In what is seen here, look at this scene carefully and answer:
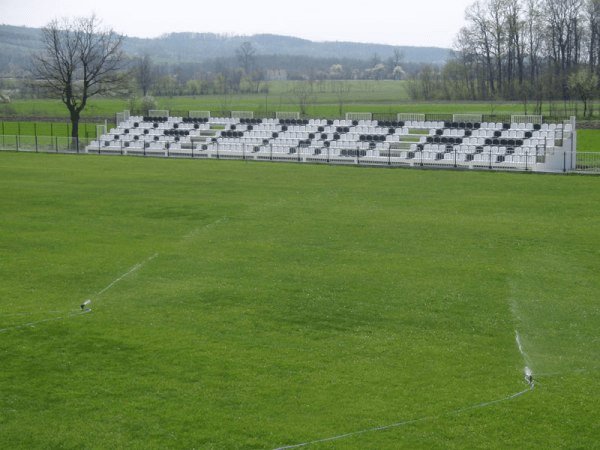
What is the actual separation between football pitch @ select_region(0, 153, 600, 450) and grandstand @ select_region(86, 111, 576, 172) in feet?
46.3

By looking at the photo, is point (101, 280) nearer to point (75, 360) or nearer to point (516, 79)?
point (75, 360)

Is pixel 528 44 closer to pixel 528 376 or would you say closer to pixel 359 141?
pixel 359 141

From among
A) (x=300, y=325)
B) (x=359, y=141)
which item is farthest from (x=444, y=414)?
(x=359, y=141)

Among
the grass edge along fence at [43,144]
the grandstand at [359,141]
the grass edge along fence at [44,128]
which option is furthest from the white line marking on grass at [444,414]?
the grass edge along fence at [44,128]

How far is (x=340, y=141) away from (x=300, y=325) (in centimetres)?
3486

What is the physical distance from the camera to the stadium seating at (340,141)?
136ft

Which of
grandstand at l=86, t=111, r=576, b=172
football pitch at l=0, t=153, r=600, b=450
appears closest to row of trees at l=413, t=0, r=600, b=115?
grandstand at l=86, t=111, r=576, b=172

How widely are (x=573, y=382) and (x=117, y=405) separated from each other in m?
6.48

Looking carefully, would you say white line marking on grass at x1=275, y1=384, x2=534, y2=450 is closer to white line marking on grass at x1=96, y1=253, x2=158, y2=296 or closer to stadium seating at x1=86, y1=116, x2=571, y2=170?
white line marking on grass at x1=96, y1=253, x2=158, y2=296

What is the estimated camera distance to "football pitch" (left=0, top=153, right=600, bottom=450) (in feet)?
32.7

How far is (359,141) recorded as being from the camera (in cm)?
4728

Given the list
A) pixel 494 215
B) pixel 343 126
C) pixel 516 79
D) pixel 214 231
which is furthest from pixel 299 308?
pixel 516 79

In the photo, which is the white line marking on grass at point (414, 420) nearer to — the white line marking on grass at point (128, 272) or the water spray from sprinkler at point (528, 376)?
the water spray from sprinkler at point (528, 376)

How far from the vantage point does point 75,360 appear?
1219 centimetres
